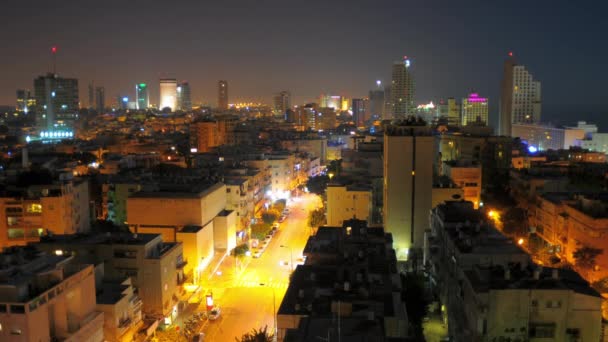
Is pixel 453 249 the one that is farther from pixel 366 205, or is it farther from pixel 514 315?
pixel 366 205

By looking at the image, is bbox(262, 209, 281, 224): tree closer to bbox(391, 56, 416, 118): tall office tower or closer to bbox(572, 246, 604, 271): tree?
bbox(572, 246, 604, 271): tree

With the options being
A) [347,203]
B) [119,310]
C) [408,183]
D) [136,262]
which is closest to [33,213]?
[136,262]

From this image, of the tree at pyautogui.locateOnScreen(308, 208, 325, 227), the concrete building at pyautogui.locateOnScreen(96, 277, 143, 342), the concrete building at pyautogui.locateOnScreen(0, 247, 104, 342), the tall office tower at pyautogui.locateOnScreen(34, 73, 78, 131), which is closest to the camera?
the concrete building at pyautogui.locateOnScreen(0, 247, 104, 342)

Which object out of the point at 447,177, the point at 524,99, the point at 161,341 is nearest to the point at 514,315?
the point at 161,341

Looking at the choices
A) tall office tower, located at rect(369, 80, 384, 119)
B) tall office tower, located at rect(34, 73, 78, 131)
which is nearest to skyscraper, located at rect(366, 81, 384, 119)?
tall office tower, located at rect(369, 80, 384, 119)

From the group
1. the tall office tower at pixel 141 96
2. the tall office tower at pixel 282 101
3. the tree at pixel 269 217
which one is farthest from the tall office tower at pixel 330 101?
the tree at pixel 269 217

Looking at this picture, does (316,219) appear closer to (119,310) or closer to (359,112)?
(119,310)

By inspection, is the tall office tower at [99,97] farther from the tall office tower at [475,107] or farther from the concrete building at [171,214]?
the concrete building at [171,214]
